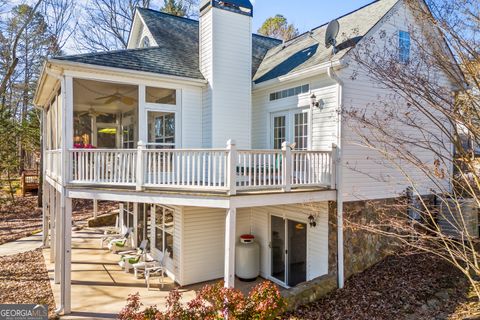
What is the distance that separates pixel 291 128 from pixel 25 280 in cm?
910

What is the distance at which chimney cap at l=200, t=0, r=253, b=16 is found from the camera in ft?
31.8

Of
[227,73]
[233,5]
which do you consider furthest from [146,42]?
[227,73]

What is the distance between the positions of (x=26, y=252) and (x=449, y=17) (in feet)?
48.0

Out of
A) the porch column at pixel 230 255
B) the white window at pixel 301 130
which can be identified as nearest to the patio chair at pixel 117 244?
the porch column at pixel 230 255

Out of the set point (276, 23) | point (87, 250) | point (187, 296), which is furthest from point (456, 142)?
point (276, 23)

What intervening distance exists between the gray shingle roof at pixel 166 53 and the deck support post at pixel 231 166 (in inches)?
154

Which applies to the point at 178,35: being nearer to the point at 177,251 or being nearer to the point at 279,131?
the point at 279,131

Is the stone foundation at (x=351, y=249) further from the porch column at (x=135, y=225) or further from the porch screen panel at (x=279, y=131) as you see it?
the porch column at (x=135, y=225)

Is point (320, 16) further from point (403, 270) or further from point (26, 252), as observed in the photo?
point (26, 252)

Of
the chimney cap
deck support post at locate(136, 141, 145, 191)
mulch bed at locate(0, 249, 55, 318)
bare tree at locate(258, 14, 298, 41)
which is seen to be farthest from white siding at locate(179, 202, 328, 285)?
bare tree at locate(258, 14, 298, 41)

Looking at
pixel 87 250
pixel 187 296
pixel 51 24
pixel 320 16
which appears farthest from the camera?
pixel 51 24

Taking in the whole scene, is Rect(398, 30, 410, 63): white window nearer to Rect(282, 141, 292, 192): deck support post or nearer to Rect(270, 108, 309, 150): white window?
Rect(270, 108, 309, 150): white window

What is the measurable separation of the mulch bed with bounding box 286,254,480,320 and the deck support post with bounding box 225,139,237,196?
2.99 m

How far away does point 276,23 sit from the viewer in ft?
83.1
